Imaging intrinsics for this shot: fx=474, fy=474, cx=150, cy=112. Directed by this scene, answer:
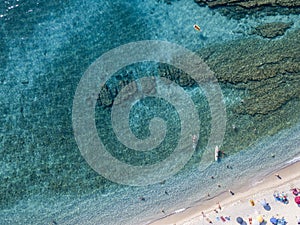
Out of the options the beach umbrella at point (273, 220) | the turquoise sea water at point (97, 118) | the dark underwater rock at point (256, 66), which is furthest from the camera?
the dark underwater rock at point (256, 66)

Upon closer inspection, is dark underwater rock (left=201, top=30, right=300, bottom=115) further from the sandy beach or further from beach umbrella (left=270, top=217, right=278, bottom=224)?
beach umbrella (left=270, top=217, right=278, bottom=224)

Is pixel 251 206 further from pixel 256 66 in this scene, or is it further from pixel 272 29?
pixel 272 29

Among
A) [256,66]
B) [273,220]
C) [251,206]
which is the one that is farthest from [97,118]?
[273,220]

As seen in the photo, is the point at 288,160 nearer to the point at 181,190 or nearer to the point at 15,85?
the point at 181,190

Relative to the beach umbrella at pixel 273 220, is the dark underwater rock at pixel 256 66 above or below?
above

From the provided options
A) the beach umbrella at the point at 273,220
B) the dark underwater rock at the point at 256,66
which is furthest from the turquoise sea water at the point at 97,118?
the beach umbrella at the point at 273,220

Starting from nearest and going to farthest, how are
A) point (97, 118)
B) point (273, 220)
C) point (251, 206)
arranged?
point (273, 220), point (251, 206), point (97, 118)

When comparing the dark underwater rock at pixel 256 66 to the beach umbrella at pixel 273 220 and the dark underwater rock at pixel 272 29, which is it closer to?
the dark underwater rock at pixel 272 29
